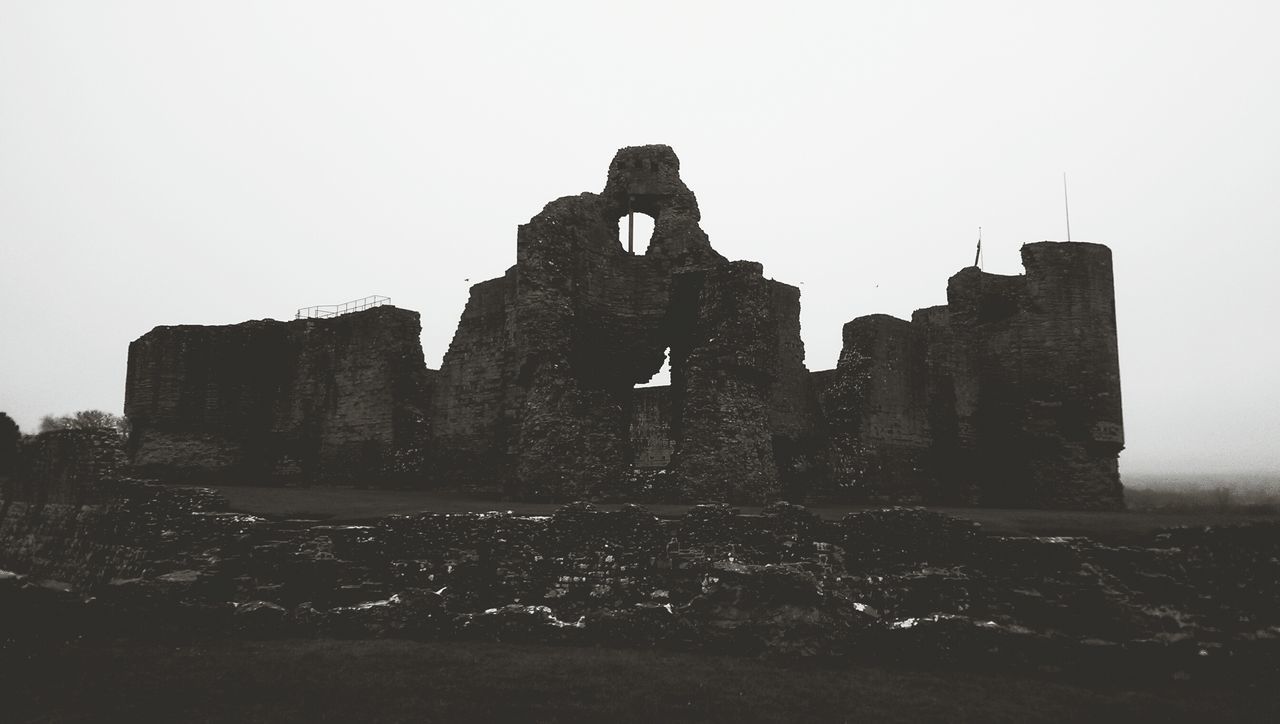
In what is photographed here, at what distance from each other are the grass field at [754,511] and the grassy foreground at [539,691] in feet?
8.28

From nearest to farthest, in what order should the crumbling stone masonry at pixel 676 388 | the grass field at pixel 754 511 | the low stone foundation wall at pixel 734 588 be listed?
the low stone foundation wall at pixel 734 588 < the grass field at pixel 754 511 < the crumbling stone masonry at pixel 676 388

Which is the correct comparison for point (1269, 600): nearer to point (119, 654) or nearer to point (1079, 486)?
point (1079, 486)

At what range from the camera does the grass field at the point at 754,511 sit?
1073 centimetres

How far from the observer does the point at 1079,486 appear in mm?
17281

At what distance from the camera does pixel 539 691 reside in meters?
8.00

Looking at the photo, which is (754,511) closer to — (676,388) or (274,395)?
(676,388)

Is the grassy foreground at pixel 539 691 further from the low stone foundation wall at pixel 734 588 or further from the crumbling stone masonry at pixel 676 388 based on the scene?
the crumbling stone masonry at pixel 676 388

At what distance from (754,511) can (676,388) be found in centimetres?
717

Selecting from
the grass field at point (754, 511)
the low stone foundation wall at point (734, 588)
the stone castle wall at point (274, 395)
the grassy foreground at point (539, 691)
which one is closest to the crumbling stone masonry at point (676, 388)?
the stone castle wall at point (274, 395)

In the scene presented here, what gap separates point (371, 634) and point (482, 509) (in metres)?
2.89

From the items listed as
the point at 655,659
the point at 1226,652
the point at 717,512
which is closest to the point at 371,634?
the point at 655,659

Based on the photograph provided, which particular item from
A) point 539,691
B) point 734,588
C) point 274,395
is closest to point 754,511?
point 734,588

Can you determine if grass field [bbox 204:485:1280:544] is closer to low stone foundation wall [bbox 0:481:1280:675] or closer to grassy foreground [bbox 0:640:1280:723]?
low stone foundation wall [bbox 0:481:1280:675]

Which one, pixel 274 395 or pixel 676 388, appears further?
pixel 274 395
